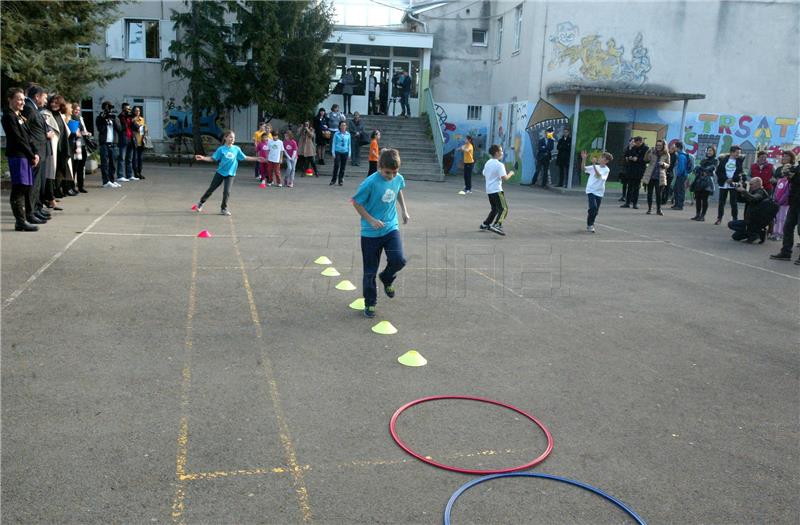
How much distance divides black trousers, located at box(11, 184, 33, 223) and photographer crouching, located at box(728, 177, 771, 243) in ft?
45.3

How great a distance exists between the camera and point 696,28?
84.1 ft

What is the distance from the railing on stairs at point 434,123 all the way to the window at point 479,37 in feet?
12.7

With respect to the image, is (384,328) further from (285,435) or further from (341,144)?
(341,144)

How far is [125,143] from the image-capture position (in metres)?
17.8

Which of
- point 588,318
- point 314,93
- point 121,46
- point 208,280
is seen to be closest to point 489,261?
point 588,318

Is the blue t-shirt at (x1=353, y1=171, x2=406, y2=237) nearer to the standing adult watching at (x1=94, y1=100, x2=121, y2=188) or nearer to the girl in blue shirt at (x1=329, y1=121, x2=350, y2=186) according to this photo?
the standing adult watching at (x1=94, y1=100, x2=121, y2=188)

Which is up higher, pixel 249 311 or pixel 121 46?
pixel 121 46

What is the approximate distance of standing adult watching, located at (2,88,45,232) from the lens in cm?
954

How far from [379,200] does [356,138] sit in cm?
1916

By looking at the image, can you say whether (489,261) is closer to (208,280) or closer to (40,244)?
(208,280)

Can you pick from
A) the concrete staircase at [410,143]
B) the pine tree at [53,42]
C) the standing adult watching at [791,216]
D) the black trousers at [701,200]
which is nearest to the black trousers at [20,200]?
the pine tree at [53,42]

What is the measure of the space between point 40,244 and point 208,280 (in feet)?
11.1

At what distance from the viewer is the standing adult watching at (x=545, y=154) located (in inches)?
978

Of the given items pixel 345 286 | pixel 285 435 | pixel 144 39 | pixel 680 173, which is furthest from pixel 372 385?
pixel 144 39
